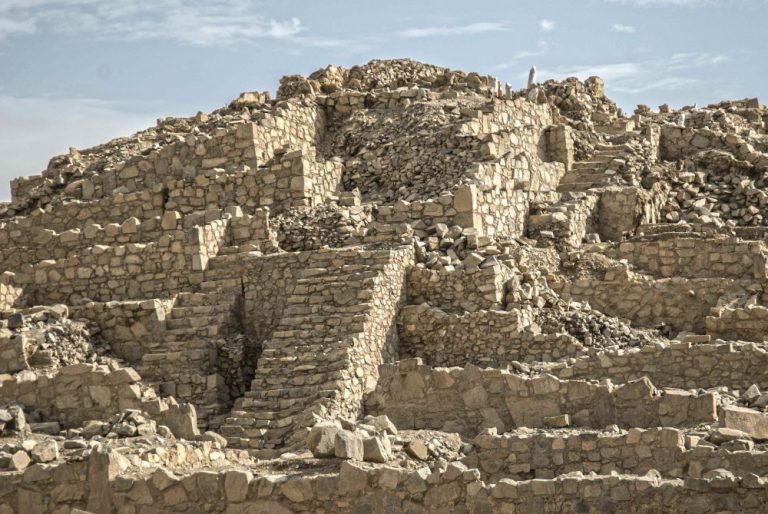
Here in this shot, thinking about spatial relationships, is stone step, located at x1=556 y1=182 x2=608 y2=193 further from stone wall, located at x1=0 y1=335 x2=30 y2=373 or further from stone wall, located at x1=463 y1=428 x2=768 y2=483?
stone wall, located at x1=463 y1=428 x2=768 y2=483

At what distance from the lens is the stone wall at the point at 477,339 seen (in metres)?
21.5

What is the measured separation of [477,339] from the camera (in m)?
21.9

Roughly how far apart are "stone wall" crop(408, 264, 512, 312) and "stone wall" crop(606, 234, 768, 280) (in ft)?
9.46

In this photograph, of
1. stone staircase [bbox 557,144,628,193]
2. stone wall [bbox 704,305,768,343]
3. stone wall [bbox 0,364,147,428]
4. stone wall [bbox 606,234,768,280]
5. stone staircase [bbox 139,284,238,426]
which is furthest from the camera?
stone staircase [bbox 557,144,628,193]

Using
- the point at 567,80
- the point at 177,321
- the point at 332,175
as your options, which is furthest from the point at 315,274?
the point at 567,80

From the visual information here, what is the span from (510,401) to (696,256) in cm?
616

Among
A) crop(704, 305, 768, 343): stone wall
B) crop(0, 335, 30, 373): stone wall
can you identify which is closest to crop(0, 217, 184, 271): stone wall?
crop(0, 335, 30, 373): stone wall

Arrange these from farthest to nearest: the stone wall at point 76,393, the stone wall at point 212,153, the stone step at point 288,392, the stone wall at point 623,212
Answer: the stone wall at point 212,153
the stone wall at point 623,212
the stone wall at point 76,393
the stone step at point 288,392

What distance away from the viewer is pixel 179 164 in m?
28.0

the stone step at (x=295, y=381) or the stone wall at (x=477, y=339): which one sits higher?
the stone wall at (x=477, y=339)

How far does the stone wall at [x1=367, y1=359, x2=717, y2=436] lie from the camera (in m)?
18.4

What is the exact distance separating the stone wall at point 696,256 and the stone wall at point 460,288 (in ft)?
9.46

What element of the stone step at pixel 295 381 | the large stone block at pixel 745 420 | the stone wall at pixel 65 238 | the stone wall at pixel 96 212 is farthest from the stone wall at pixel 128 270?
the large stone block at pixel 745 420

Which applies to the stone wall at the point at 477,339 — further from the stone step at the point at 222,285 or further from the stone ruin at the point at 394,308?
the stone step at the point at 222,285
